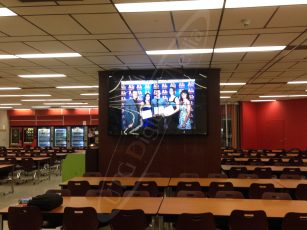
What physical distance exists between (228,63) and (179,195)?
3.95m

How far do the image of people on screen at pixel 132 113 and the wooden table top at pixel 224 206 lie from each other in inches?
145

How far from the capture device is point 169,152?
8336 millimetres

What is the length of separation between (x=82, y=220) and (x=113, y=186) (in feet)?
6.27

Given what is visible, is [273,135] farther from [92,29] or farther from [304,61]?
[92,29]

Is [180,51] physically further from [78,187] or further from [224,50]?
[78,187]

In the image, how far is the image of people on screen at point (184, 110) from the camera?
8078mm

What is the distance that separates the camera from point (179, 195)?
5.00 meters

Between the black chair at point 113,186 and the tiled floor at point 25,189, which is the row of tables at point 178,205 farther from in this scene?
the tiled floor at point 25,189

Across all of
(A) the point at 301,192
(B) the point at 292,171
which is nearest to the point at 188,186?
(A) the point at 301,192

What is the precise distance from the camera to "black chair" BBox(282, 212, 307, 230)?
3629 millimetres

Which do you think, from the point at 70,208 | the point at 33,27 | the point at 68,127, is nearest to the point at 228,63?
the point at 33,27

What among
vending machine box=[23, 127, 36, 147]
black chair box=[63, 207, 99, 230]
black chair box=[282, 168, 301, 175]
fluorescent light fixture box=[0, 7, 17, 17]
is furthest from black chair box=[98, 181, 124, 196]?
vending machine box=[23, 127, 36, 147]

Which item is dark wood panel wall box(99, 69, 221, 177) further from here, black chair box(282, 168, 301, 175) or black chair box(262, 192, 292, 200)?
black chair box(262, 192, 292, 200)

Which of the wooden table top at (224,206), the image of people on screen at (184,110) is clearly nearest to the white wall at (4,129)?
the image of people on screen at (184,110)
